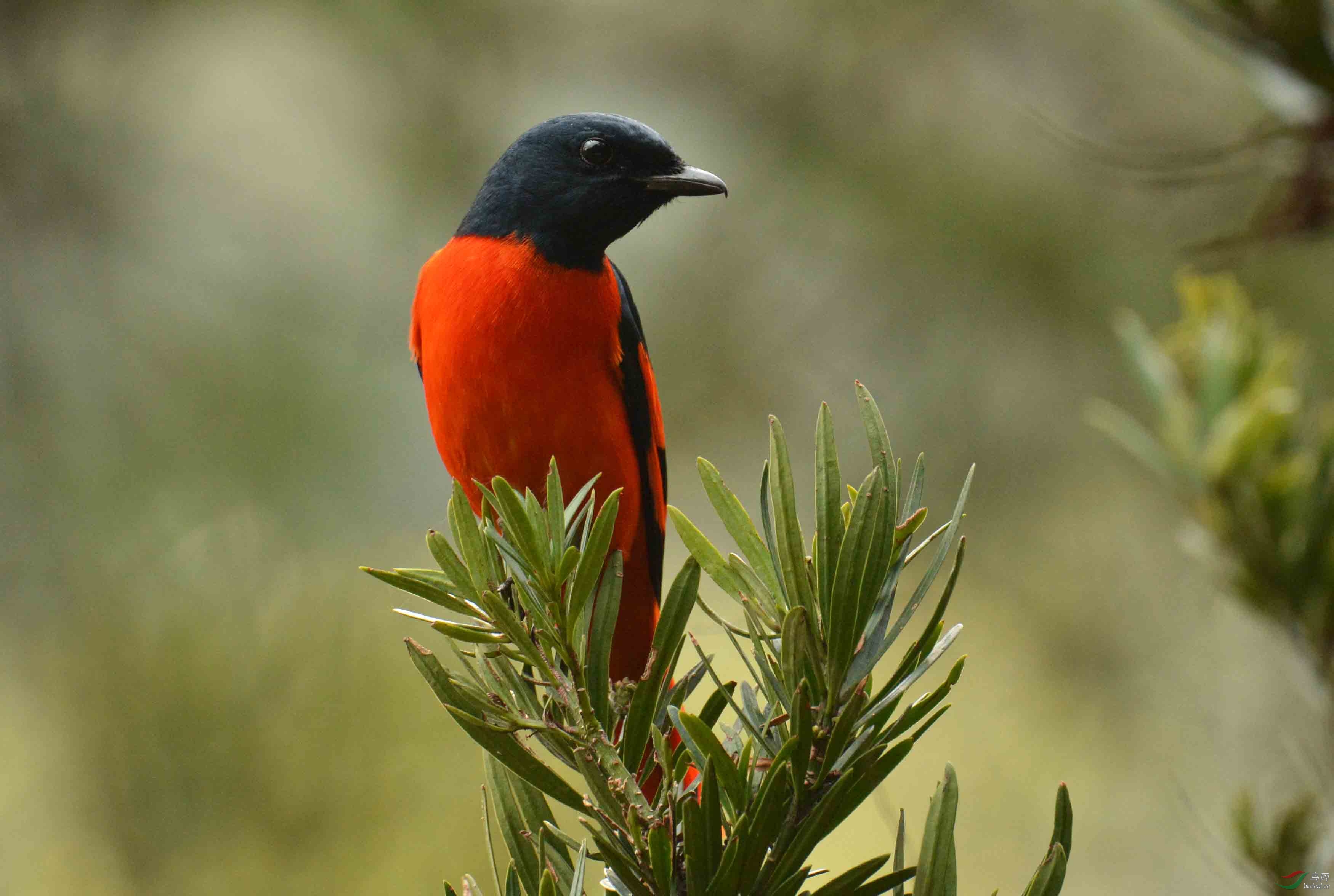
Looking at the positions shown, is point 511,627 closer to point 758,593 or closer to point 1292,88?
point 758,593

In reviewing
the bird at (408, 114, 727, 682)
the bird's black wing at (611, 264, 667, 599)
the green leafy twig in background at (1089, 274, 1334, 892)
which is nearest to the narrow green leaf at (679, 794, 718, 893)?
the green leafy twig in background at (1089, 274, 1334, 892)

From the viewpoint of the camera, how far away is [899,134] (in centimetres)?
504

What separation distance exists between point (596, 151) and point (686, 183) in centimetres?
23

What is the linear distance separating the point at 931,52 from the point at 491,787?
15.4 feet

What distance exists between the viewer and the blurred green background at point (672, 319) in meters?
3.29

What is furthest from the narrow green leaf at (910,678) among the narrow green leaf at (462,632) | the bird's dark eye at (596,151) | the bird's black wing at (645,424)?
the bird's dark eye at (596,151)

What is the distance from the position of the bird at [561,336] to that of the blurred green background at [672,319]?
0.64 metres

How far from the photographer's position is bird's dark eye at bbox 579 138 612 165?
8.36 ft

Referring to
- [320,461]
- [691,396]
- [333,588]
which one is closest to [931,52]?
[691,396]

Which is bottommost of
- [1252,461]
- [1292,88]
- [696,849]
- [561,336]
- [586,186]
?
[696,849]

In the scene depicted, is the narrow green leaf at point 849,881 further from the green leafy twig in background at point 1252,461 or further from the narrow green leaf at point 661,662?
the green leafy twig in background at point 1252,461

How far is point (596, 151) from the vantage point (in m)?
2.56

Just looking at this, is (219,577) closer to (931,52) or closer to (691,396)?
(691,396)

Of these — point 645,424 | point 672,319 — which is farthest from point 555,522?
point 672,319
